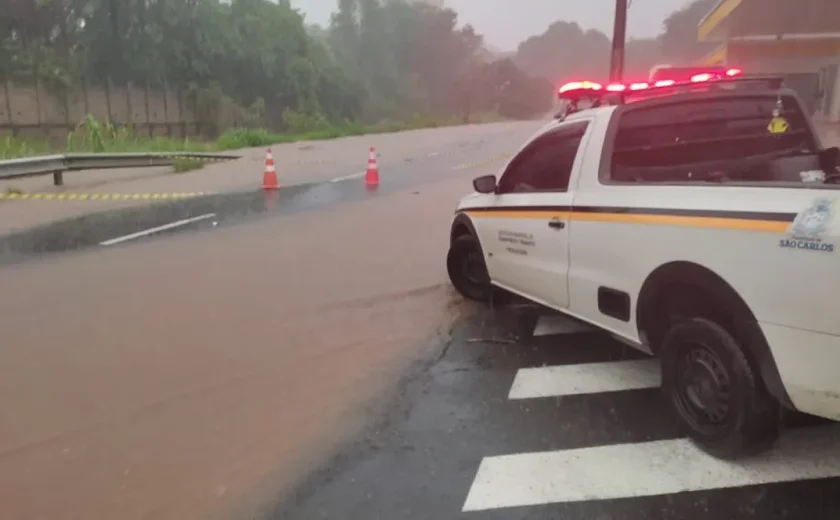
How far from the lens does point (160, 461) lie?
3.91m

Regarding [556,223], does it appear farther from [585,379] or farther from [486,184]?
[486,184]

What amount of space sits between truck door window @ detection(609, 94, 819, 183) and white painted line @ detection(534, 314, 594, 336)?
155cm

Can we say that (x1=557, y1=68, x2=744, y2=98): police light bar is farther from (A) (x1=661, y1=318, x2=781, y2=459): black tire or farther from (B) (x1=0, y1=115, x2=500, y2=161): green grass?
(B) (x1=0, y1=115, x2=500, y2=161): green grass

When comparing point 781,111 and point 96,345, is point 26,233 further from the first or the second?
point 781,111

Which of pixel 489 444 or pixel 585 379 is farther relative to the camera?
pixel 585 379

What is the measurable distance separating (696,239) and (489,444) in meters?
1.49

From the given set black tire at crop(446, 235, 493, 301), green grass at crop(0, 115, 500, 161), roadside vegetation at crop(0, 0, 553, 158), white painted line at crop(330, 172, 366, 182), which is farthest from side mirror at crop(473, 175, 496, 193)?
roadside vegetation at crop(0, 0, 553, 158)

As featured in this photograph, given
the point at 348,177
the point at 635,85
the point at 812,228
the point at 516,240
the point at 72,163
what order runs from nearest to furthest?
the point at 812,228 → the point at 635,85 → the point at 516,240 → the point at 72,163 → the point at 348,177

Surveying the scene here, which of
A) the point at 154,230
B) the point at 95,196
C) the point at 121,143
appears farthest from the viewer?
the point at 121,143

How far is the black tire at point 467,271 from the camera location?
673 cm

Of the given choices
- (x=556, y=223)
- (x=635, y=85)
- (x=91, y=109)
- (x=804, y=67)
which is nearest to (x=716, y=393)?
A: (x=556, y=223)

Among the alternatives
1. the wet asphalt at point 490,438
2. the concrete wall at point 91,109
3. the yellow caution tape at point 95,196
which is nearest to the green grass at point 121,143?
the yellow caution tape at point 95,196

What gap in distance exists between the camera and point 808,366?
3123 mm

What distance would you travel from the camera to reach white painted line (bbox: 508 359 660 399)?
15.4 ft
